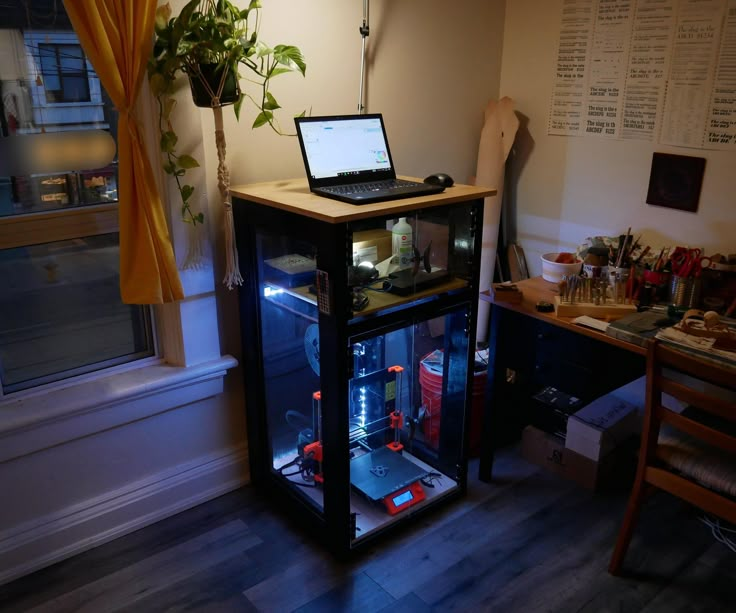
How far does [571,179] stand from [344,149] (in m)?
1.12

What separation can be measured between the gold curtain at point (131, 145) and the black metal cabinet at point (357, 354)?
0.30 m

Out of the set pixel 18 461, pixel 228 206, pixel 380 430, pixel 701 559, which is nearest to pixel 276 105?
pixel 228 206

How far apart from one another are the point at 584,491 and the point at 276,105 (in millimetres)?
1817

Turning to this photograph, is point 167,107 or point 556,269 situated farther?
point 556,269

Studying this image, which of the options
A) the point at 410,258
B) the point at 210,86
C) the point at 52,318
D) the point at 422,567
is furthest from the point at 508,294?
the point at 52,318

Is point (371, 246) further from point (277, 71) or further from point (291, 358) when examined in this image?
point (277, 71)

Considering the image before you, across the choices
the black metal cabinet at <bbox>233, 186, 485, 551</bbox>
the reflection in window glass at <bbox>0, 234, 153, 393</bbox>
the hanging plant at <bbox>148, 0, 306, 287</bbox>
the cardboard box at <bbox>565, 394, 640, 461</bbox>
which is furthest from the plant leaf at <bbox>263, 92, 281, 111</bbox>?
the cardboard box at <bbox>565, 394, 640, 461</bbox>

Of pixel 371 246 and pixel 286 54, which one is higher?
pixel 286 54

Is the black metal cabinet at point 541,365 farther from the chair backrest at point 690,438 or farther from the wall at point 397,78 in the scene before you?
the wall at point 397,78

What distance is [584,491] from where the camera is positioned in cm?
249

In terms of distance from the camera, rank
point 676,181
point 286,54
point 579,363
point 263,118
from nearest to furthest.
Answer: point 286,54, point 263,118, point 579,363, point 676,181

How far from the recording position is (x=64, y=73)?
191 centimetres

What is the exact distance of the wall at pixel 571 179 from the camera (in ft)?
7.53

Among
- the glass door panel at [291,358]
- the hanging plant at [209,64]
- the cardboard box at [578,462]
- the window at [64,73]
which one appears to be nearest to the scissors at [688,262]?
the cardboard box at [578,462]
